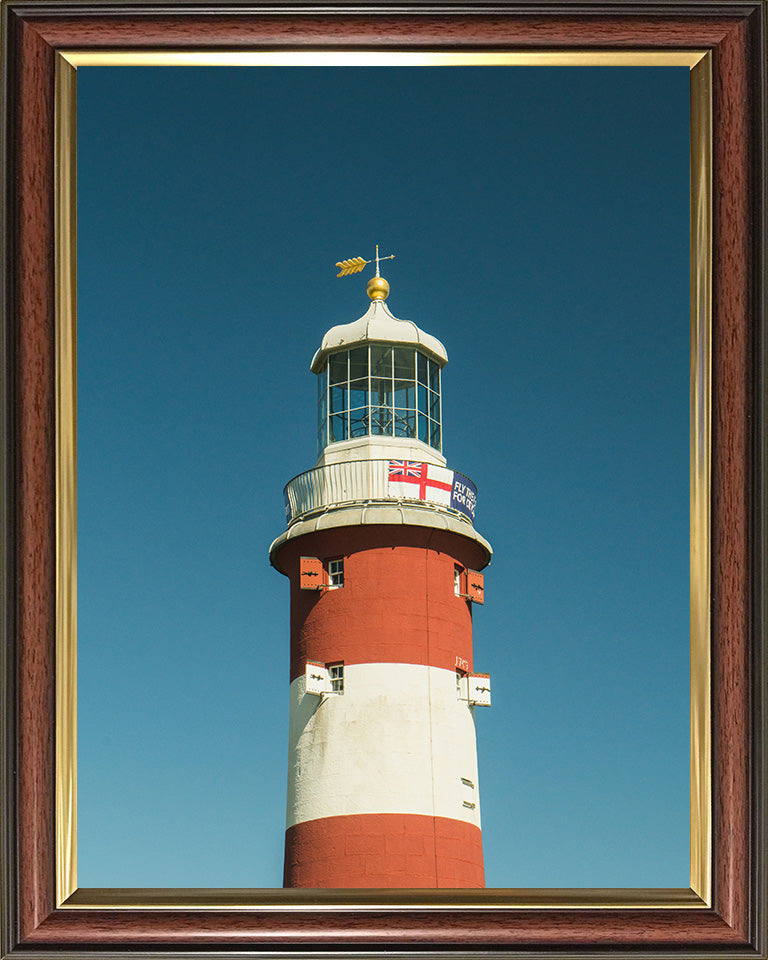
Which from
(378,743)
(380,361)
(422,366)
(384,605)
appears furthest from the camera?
(380,361)

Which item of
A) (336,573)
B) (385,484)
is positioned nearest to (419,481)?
(385,484)

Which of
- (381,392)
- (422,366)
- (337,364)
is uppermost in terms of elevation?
(381,392)

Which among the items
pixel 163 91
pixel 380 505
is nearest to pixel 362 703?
pixel 380 505

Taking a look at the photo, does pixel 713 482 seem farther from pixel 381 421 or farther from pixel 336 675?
pixel 381 421

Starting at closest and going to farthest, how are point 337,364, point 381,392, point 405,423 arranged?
point 337,364, point 405,423, point 381,392

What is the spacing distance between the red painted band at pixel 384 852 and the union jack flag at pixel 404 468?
14.6ft

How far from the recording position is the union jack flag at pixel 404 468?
16.4 m

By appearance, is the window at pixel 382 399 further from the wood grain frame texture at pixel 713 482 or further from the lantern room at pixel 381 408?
the wood grain frame texture at pixel 713 482

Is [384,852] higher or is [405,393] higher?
[405,393]

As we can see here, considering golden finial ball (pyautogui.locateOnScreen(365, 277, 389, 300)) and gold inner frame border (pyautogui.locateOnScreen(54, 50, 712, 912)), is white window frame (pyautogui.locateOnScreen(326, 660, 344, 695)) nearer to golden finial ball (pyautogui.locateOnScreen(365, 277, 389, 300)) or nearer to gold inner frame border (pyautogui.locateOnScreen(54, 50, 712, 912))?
golden finial ball (pyautogui.locateOnScreen(365, 277, 389, 300))

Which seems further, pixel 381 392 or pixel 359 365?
pixel 381 392

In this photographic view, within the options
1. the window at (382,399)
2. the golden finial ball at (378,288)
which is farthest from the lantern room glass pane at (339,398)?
the golden finial ball at (378,288)

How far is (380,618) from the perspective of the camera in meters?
16.1

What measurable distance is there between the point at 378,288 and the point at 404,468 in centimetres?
1115
